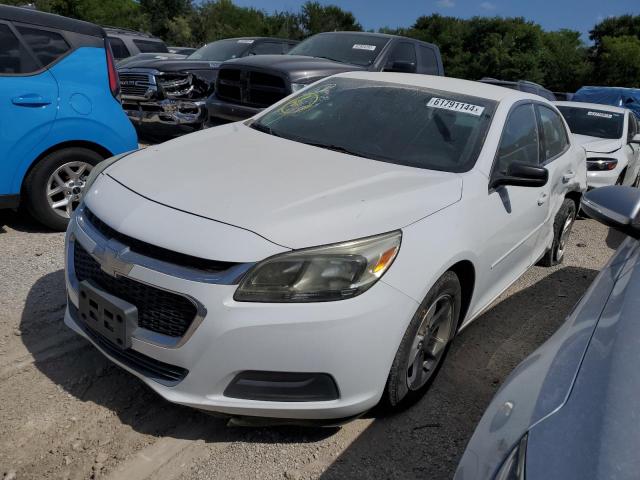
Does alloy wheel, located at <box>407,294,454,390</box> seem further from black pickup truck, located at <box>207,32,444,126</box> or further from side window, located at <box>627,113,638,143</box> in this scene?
side window, located at <box>627,113,638,143</box>

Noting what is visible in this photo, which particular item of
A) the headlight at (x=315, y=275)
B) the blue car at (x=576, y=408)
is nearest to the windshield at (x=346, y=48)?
the headlight at (x=315, y=275)

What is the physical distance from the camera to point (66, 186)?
174 inches

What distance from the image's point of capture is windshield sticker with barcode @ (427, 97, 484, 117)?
331 cm

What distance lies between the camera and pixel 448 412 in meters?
2.77

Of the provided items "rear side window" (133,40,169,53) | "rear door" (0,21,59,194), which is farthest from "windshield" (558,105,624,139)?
"rear side window" (133,40,169,53)

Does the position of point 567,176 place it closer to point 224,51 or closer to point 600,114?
point 600,114

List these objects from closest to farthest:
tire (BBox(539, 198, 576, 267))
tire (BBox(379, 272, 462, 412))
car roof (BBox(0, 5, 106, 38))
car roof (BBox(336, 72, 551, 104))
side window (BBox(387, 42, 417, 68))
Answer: tire (BBox(379, 272, 462, 412))
car roof (BBox(336, 72, 551, 104))
car roof (BBox(0, 5, 106, 38))
tire (BBox(539, 198, 576, 267))
side window (BBox(387, 42, 417, 68))

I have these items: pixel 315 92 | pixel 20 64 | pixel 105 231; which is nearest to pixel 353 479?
pixel 105 231

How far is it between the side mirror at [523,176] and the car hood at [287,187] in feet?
1.15

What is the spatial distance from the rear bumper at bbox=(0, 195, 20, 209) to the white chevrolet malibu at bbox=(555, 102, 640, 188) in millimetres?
6426

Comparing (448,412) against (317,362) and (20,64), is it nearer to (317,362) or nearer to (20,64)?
(317,362)

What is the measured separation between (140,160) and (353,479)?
1.89 m

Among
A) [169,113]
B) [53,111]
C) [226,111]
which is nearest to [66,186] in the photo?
A: [53,111]

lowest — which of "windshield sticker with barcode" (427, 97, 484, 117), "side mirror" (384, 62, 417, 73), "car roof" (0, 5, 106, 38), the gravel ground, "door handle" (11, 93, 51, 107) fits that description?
the gravel ground
